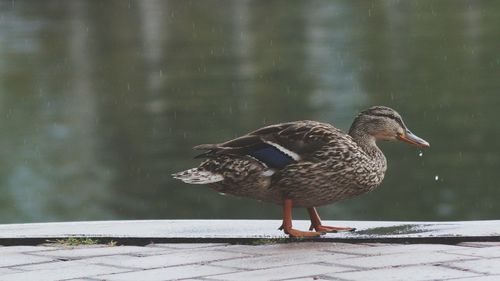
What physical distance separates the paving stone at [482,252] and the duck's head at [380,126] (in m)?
1.24

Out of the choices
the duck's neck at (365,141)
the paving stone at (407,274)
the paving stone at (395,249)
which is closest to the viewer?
the paving stone at (407,274)

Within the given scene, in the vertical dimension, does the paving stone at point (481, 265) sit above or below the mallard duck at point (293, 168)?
below

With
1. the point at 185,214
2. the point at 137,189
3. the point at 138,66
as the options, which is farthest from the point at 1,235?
the point at 138,66

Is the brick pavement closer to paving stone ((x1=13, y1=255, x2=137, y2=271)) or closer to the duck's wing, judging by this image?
paving stone ((x1=13, y1=255, x2=137, y2=271))

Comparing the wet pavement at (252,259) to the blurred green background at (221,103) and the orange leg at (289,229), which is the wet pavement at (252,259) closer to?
the orange leg at (289,229)

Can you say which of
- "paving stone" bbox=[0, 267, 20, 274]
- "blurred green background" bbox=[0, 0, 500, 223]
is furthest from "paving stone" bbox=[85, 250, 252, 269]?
"blurred green background" bbox=[0, 0, 500, 223]

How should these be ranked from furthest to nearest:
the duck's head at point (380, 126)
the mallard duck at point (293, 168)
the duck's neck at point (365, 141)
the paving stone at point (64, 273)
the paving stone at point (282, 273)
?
the duck's head at point (380, 126)
the duck's neck at point (365, 141)
the mallard duck at point (293, 168)
the paving stone at point (64, 273)
the paving stone at point (282, 273)

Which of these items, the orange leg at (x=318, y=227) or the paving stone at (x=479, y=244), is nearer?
the paving stone at (x=479, y=244)

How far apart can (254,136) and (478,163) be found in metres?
14.2

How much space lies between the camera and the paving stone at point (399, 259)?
17.4 feet

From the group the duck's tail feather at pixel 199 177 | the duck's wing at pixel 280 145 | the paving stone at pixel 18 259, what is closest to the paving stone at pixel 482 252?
the duck's wing at pixel 280 145

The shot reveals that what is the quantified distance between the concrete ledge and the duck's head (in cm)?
43

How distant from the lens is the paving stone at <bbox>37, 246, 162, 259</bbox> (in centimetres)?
581

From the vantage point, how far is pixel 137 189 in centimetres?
1919
